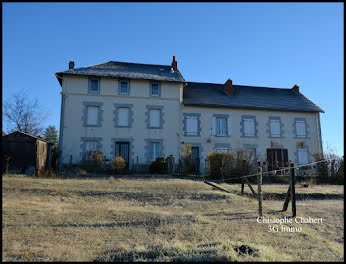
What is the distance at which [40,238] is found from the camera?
16.4 ft

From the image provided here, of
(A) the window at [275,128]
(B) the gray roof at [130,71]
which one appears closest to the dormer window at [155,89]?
(B) the gray roof at [130,71]

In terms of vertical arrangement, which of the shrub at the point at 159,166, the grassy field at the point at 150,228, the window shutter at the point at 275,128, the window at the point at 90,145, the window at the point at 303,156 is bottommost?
the grassy field at the point at 150,228

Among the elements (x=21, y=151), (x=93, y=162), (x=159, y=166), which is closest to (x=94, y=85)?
(x=93, y=162)

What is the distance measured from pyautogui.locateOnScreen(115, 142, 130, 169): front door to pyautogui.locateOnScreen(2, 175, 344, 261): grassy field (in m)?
9.60

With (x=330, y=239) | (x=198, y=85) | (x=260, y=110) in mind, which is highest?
(x=198, y=85)

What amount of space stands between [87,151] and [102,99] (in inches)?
144

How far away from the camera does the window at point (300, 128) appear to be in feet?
72.7

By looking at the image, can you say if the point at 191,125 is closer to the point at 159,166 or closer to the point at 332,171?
the point at 159,166

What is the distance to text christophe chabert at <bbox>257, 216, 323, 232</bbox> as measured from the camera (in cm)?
578

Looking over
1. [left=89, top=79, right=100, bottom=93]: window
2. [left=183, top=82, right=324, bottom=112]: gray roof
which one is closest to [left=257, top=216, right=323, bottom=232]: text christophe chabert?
[left=183, top=82, right=324, bottom=112]: gray roof

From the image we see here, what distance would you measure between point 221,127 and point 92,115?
9143 mm

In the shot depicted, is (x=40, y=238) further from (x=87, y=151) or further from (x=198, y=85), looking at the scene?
(x=198, y=85)

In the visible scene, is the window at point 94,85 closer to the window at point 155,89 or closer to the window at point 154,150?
the window at point 155,89

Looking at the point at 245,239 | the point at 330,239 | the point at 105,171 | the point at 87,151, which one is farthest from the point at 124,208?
the point at 87,151
